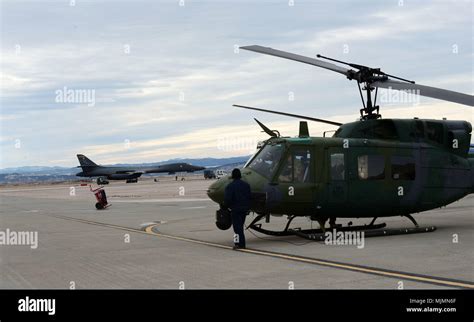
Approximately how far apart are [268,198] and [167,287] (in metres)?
5.35

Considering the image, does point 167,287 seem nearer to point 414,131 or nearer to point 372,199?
point 372,199

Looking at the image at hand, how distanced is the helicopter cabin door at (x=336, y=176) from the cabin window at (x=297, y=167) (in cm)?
57

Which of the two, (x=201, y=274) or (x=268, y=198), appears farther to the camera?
(x=268, y=198)

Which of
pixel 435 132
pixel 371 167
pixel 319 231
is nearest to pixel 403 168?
pixel 371 167

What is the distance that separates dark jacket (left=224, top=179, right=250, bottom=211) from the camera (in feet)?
42.3

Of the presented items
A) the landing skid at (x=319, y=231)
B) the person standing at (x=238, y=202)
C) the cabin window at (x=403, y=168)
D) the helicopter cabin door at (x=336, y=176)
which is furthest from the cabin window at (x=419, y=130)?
the person standing at (x=238, y=202)

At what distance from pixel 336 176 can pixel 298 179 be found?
1.05m

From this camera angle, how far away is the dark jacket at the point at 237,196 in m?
12.9

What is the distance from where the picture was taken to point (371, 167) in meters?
14.6

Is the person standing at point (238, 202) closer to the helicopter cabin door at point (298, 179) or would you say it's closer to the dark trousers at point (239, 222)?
the dark trousers at point (239, 222)
